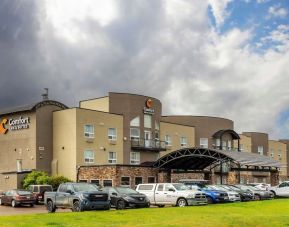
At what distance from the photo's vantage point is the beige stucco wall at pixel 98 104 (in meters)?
63.1

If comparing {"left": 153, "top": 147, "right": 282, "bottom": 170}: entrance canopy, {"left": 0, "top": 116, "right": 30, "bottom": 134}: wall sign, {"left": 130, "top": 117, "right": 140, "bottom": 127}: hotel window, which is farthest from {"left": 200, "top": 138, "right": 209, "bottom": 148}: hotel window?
{"left": 0, "top": 116, "right": 30, "bottom": 134}: wall sign

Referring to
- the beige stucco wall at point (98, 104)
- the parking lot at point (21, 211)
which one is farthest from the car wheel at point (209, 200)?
the beige stucco wall at point (98, 104)

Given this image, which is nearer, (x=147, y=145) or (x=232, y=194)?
(x=232, y=194)

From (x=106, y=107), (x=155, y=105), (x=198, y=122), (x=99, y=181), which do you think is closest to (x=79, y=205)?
(x=99, y=181)

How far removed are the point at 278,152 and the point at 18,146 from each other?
204ft

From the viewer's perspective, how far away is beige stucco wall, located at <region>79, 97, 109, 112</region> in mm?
63125

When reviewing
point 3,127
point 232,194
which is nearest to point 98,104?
point 3,127

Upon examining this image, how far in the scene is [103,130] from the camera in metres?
60.4

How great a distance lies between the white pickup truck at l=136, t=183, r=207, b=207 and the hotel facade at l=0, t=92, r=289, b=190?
1641 cm

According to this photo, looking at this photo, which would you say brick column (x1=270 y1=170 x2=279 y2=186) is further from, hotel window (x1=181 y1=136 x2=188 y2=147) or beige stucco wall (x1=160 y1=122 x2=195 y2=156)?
hotel window (x1=181 y1=136 x2=188 y2=147)

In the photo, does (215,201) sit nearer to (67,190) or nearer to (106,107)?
(67,190)

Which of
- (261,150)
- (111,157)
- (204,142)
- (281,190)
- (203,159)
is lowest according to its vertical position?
(281,190)

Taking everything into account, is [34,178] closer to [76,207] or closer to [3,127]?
[3,127]

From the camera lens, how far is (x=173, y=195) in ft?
116
